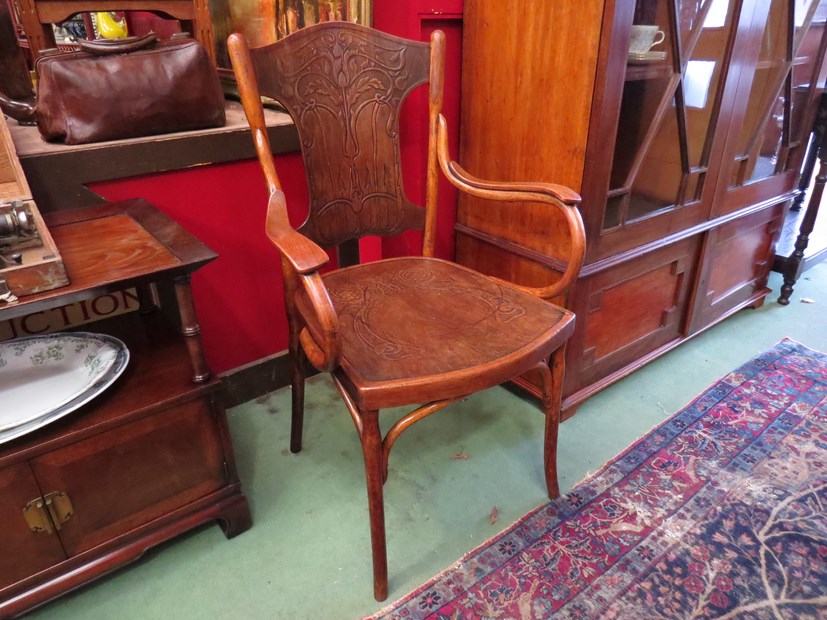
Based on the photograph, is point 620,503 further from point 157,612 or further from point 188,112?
point 188,112

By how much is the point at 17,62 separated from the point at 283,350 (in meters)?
0.99

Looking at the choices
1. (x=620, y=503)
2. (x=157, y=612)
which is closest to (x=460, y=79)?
(x=620, y=503)

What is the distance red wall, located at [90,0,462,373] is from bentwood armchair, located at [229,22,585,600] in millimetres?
260

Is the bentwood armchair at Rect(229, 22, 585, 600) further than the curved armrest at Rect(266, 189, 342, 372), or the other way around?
the bentwood armchair at Rect(229, 22, 585, 600)

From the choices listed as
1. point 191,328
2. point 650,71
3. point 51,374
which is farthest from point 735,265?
point 51,374

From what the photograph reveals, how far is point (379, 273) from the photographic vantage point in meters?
1.36

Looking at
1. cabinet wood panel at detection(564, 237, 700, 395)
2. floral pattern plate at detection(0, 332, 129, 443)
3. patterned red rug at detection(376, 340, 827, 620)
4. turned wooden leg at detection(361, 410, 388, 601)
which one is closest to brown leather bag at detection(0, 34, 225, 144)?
floral pattern plate at detection(0, 332, 129, 443)

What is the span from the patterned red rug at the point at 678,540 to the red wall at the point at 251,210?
0.87 m

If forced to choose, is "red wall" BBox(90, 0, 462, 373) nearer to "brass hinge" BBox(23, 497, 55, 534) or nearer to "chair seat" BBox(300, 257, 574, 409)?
"chair seat" BBox(300, 257, 574, 409)

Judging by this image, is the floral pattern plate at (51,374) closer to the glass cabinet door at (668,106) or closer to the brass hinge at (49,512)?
the brass hinge at (49,512)

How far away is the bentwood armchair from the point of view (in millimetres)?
969

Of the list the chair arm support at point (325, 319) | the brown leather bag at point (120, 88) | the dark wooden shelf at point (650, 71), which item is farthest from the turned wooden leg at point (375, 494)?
the dark wooden shelf at point (650, 71)

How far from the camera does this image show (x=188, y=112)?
4.12 ft

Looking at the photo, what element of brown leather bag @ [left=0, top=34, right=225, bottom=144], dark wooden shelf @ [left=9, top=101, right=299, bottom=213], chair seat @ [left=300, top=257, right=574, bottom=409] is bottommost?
chair seat @ [left=300, top=257, right=574, bottom=409]
